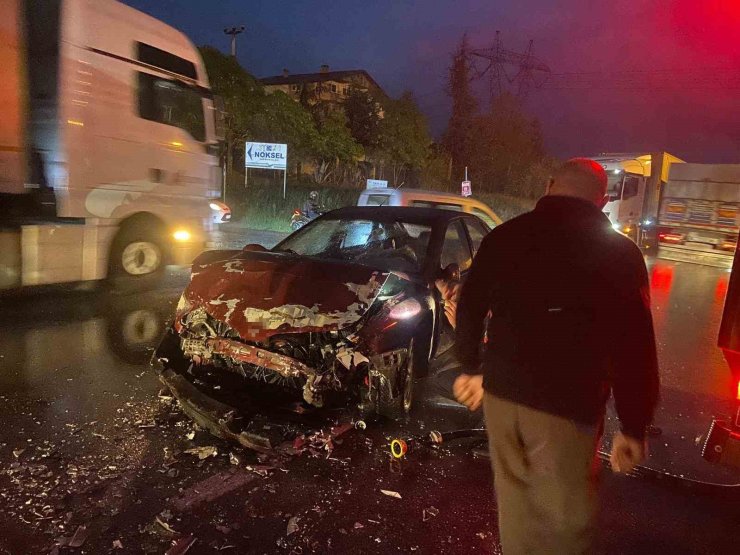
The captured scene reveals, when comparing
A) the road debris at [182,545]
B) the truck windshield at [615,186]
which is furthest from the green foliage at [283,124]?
the road debris at [182,545]

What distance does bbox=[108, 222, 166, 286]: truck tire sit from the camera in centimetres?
824

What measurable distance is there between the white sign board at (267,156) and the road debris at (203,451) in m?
17.8

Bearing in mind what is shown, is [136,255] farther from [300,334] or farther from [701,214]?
[701,214]

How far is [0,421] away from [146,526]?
1822 mm

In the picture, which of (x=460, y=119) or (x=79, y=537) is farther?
(x=460, y=119)

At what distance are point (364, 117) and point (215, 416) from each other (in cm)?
3789

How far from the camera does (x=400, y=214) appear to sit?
5.48 metres

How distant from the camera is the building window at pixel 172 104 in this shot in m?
8.19

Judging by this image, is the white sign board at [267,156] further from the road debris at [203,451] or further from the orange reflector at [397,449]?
the orange reflector at [397,449]

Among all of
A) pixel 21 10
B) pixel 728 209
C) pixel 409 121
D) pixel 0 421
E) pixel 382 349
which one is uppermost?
pixel 409 121

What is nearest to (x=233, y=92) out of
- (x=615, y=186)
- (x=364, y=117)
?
(x=364, y=117)

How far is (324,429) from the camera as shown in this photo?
154 inches

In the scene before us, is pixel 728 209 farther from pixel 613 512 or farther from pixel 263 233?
pixel 613 512

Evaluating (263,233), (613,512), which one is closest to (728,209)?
(263,233)
